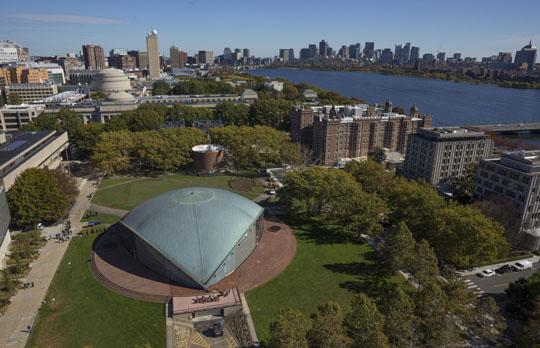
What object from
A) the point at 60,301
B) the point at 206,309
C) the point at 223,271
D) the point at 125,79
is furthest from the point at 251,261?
the point at 125,79

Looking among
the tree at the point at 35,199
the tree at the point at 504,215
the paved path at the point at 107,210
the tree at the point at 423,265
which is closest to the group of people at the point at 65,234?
the tree at the point at 35,199

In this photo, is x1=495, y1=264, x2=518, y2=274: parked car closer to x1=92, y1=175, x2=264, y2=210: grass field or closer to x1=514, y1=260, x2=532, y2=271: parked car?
x1=514, y1=260, x2=532, y2=271: parked car

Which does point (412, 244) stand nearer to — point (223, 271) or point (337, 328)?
point (337, 328)

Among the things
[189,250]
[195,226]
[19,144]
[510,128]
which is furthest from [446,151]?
[19,144]

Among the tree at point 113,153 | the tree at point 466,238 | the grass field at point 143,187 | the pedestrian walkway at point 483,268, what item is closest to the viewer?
the tree at point 466,238

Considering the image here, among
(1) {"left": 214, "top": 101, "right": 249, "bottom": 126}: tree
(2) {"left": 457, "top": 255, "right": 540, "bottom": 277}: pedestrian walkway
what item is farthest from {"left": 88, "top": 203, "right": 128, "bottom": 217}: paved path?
(1) {"left": 214, "top": 101, "right": 249, "bottom": 126}: tree

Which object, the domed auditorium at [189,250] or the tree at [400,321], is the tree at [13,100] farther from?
the tree at [400,321]
